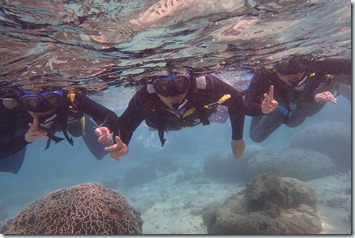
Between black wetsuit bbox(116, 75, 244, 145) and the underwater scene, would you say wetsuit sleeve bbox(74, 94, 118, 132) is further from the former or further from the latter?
black wetsuit bbox(116, 75, 244, 145)

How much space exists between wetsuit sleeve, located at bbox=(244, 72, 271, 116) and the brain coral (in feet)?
14.7

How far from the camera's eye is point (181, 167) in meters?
32.2

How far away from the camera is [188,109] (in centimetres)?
696

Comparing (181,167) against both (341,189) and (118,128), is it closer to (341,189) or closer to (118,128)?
(341,189)

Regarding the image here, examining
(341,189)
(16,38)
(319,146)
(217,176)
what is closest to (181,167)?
(217,176)

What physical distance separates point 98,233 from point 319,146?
22.9 m

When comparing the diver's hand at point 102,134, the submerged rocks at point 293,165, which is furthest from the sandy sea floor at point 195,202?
the diver's hand at point 102,134

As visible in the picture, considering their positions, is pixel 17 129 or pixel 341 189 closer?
pixel 17 129

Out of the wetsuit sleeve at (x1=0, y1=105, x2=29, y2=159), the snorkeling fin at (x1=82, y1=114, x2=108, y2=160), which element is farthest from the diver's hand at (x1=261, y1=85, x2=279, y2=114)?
the snorkeling fin at (x1=82, y1=114, x2=108, y2=160)

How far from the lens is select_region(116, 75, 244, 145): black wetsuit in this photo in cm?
702

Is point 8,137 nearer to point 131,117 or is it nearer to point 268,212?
point 131,117

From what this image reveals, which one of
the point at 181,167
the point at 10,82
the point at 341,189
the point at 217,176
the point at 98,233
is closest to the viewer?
the point at 98,233

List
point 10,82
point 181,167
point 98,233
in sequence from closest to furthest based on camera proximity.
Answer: point 98,233
point 10,82
point 181,167

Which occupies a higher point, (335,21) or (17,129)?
(335,21)
